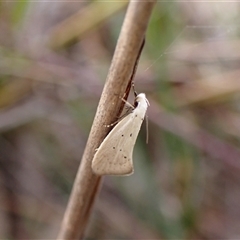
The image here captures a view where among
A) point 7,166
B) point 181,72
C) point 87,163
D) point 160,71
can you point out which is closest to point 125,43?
point 87,163

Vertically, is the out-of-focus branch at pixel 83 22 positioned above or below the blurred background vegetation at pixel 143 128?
above

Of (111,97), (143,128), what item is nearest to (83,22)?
(143,128)

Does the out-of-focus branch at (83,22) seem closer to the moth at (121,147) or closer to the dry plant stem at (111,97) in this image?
the moth at (121,147)

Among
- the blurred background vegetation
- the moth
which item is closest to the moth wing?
the moth

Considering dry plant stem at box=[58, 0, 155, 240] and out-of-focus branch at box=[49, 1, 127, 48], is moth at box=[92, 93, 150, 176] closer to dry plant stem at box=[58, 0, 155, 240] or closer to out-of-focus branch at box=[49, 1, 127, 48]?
dry plant stem at box=[58, 0, 155, 240]

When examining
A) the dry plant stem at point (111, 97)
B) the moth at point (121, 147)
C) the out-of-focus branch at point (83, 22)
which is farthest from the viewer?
the out-of-focus branch at point (83, 22)

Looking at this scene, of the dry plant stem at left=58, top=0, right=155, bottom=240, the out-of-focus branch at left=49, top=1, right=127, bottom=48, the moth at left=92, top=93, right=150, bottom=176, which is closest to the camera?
the dry plant stem at left=58, top=0, right=155, bottom=240

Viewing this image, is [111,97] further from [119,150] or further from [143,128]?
[143,128]

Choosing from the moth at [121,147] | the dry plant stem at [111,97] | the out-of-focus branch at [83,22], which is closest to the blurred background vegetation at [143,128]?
the out-of-focus branch at [83,22]
